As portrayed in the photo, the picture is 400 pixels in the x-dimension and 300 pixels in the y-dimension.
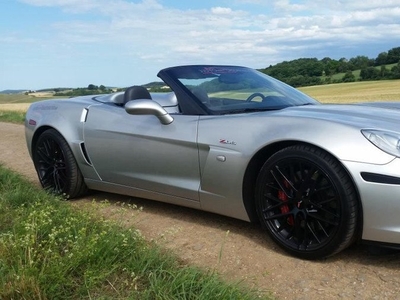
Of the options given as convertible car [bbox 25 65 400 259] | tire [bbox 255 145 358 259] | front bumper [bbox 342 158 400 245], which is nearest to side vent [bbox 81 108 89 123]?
convertible car [bbox 25 65 400 259]

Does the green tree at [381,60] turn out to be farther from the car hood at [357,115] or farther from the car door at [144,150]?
the car door at [144,150]

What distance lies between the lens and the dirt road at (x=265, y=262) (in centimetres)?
247

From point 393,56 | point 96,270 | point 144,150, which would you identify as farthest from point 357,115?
point 393,56

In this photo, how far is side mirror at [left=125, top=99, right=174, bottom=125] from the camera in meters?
3.42

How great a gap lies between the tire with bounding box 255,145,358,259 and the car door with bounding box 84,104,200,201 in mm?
623

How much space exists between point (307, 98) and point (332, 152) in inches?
63.1

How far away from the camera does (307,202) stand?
9.10 feet

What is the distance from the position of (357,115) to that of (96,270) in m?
1.85

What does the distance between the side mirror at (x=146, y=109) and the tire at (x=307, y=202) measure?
94cm

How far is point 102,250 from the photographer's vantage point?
2568 millimetres

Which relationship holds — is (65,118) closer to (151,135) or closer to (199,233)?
(151,135)

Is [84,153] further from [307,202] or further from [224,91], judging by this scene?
[307,202]

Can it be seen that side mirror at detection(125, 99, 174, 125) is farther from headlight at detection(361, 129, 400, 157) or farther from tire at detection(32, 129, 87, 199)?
headlight at detection(361, 129, 400, 157)

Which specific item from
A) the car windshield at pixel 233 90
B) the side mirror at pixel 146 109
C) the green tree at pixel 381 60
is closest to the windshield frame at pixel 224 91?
the car windshield at pixel 233 90
